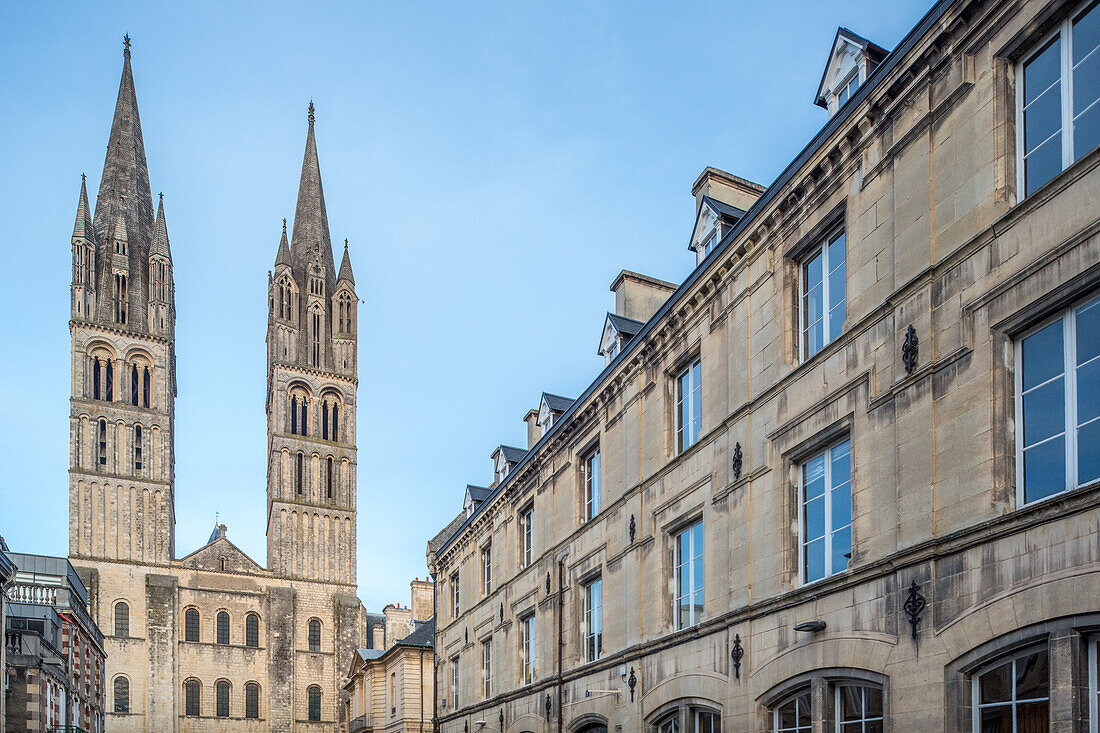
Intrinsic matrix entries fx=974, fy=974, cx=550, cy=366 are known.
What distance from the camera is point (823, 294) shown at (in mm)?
13961

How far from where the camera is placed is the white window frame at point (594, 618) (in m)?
21.4

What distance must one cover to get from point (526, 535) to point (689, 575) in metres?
10.2

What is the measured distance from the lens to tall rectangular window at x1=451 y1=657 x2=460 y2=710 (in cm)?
3277

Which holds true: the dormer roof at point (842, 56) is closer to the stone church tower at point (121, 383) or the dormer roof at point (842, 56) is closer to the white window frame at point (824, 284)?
the white window frame at point (824, 284)

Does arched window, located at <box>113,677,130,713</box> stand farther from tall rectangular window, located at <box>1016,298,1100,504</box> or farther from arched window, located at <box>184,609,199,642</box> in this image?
tall rectangular window, located at <box>1016,298,1100,504</box>

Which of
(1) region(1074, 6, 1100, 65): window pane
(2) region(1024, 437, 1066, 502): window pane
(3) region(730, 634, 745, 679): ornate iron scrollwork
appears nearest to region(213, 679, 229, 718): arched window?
(3) region(730, 634, 745, 679): ornate iron scrollwork

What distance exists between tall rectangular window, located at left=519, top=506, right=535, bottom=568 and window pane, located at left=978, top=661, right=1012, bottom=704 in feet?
56.2

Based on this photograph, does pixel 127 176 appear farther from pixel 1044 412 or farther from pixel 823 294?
pixel 1044 412

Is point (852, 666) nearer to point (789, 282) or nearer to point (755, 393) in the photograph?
point (755, 393)

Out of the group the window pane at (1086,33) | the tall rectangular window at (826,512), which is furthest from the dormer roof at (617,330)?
the window pane at (1086,33)

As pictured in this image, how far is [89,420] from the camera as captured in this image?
230ft

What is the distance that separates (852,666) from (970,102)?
684 centimetres

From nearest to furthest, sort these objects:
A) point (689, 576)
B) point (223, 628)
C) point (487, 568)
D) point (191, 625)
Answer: point (689, 576) < point (487, 568) < point (191, 625) < point (223, 628)

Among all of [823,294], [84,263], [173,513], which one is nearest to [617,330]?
[823,294]
